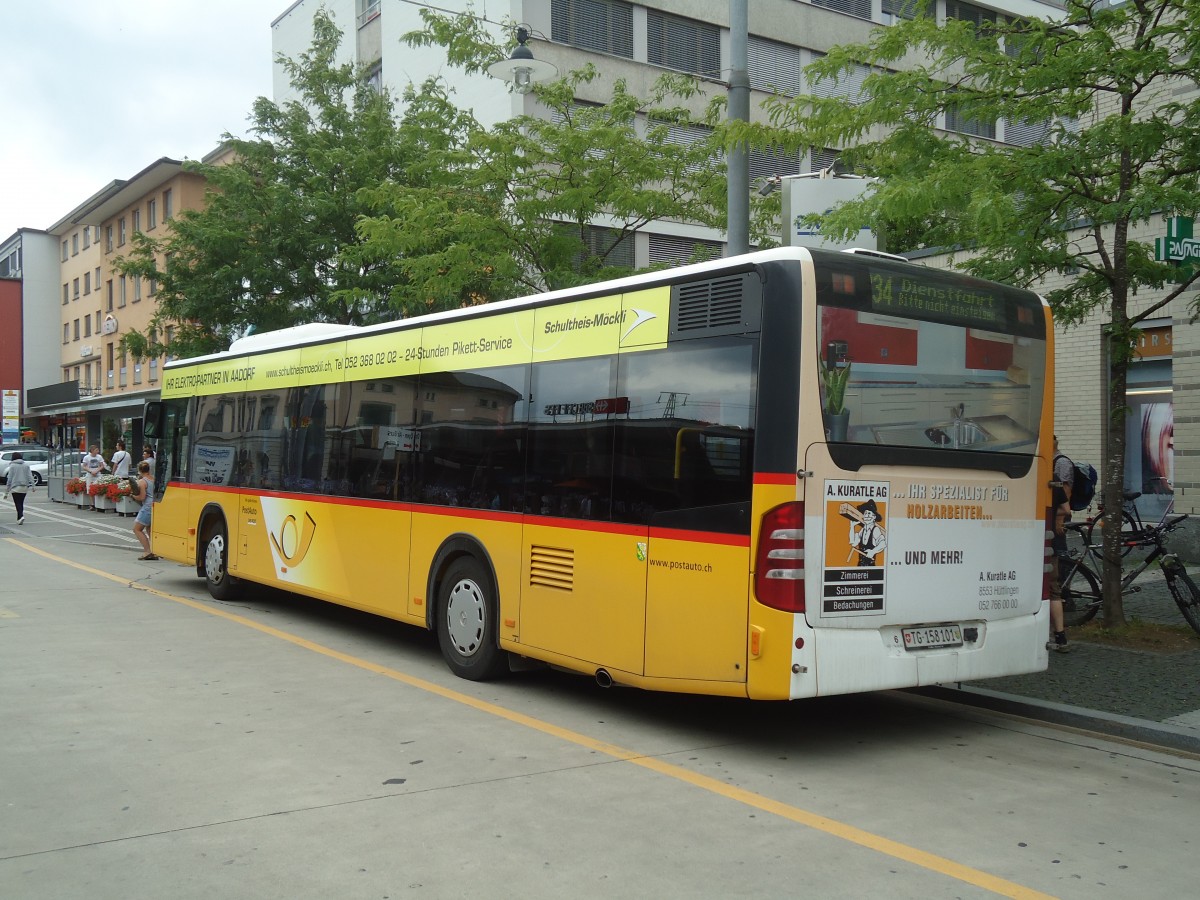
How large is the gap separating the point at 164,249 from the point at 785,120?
16.6 m

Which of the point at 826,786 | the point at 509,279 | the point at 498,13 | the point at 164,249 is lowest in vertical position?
the point at 826,786

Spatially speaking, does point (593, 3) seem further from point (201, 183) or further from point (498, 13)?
point (201, 183)

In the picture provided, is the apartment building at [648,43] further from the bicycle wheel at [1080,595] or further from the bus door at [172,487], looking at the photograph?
the bus door at [172,487]

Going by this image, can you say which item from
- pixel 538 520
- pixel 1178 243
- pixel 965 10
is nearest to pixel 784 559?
pixel 538 520

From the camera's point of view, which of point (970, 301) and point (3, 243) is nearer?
point (970, 301)

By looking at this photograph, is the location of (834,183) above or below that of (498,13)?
below

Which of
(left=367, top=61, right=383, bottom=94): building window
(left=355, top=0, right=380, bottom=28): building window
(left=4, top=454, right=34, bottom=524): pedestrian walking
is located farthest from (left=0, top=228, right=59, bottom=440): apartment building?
(left=4, top=454, right=34, bottom=524): pedestrian walking

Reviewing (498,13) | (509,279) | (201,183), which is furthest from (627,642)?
(201,183)

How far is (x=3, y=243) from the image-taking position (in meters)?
84.1

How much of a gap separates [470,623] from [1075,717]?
435cm

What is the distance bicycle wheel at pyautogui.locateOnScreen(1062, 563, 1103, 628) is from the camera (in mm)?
10711

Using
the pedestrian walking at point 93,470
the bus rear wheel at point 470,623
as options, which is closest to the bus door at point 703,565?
the bus rear wheel at point 470,623

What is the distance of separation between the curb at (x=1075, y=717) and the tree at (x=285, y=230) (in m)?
15.3

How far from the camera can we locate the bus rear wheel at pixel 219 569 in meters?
13.4
